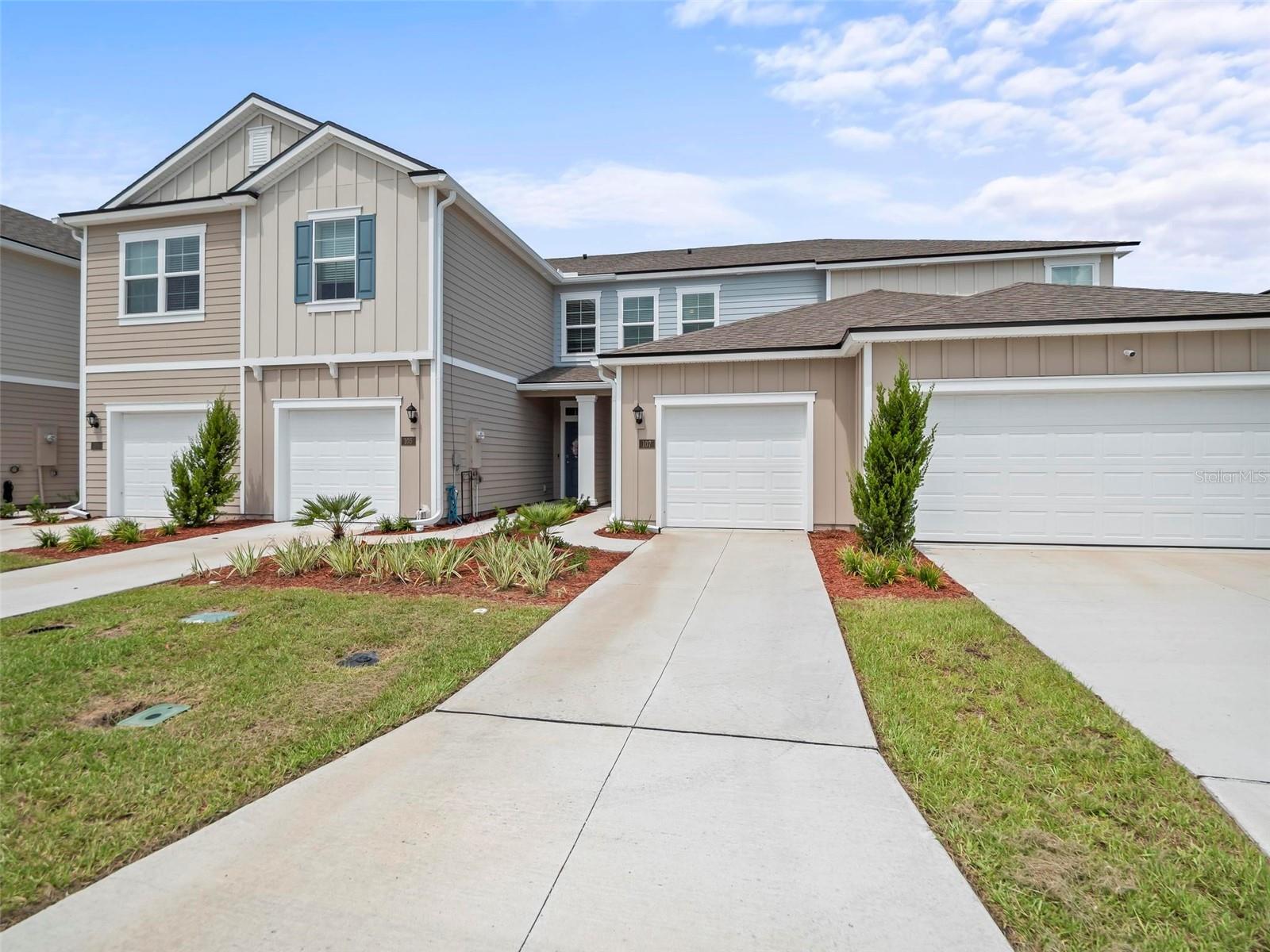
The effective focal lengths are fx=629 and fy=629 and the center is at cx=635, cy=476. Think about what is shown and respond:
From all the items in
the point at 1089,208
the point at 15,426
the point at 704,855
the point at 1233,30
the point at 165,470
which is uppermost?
the point at 1089,208

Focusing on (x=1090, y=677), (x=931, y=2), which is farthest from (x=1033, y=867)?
(x=931, y=2)

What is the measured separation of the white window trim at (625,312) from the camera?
16.5m

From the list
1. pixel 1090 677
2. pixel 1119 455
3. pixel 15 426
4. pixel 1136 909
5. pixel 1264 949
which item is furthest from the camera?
pixel 15 426

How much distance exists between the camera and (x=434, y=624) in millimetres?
5516

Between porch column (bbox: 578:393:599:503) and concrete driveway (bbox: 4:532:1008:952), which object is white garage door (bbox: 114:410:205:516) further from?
concrete driveway (bbox: 4:532:1008:952)

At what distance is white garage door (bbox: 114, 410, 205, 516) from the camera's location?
13016mm

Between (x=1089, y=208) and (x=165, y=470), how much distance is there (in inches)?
863

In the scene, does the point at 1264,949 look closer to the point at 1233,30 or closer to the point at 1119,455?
the point at 1119,455

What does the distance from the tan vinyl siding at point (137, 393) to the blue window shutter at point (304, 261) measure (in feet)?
7.10

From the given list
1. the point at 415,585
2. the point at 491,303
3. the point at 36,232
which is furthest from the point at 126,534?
the point at 36,232

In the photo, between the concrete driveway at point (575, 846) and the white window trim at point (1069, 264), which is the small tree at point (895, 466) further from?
the white window trim at point (1069, 264)

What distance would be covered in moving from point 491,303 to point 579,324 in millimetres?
3954

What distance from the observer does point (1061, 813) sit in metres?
2.65

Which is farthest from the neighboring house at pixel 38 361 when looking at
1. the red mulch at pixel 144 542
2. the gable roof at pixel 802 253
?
the gable roof at pixel 802 253
